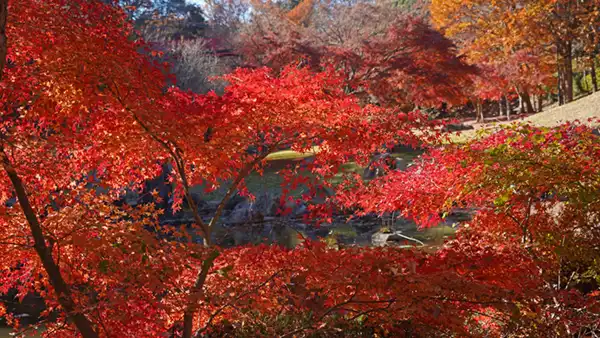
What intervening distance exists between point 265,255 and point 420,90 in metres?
15.1

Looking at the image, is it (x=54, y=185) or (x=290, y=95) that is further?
(x=290, y=95)

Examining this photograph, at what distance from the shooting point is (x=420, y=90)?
1908cm

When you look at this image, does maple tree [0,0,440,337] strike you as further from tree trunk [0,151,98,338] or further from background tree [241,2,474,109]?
background tree [241,2,474,109]

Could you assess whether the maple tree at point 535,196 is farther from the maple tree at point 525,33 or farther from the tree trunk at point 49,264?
the maple tree at point 525,33

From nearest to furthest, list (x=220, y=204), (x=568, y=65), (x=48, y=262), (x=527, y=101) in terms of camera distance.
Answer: (x=48, y=262) → (x=220, y=204) → (x=568, y=65) → (x=527, y=101)

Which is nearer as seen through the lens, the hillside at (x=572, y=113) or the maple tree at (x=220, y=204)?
the maple tree at (x=220, y=204)

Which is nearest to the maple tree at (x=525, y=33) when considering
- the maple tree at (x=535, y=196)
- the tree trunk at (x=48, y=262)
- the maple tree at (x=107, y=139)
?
the maple tree at (x=535, y=196)

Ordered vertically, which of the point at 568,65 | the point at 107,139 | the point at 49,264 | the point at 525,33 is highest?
the point at 525,33

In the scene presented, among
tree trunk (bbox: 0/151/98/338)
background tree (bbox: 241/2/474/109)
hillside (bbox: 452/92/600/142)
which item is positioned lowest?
hillside (bbox: 452/92/600/142)

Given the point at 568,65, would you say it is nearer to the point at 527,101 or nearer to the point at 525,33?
the point at 525,33

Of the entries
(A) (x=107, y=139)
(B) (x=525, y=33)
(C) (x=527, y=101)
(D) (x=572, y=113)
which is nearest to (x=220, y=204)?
(A) (x=107, y=139)

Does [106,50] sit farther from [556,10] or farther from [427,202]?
[556,10]

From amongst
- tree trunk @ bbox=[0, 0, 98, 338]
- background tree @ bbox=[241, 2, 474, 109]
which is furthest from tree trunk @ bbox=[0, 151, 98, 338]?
background tree @ bbox=[241, 2, 474, 109]

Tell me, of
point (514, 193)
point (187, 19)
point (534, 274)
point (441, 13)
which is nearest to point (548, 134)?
point (514, 193)
